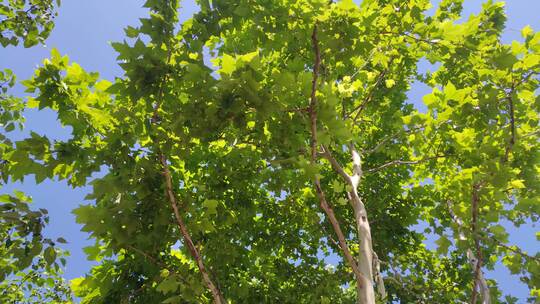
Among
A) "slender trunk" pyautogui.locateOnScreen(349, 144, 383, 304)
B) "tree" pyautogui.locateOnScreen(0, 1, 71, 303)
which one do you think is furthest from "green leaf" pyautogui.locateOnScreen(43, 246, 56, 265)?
"slender trunk" pyautogui.locateOnScreen(349, 144, 383, 304)

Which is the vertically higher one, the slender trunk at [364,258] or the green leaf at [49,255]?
the slender trunk at [364,258]

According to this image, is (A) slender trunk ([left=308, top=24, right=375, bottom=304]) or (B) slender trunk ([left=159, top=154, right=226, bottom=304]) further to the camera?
(B) slender trunk ([left=159, top=154, right=226, bottom=304])

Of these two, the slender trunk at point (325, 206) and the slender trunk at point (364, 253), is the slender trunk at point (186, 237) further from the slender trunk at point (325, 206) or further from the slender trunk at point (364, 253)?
the slender trunk at point (364, 253)

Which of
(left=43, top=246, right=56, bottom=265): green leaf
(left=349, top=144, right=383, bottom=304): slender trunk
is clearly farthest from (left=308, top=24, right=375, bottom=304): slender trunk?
(left=43, top=246, right=56, bottom=265): green leaf

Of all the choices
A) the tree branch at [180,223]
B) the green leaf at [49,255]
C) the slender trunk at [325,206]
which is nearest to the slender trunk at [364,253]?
the slender trunk at [325,206]

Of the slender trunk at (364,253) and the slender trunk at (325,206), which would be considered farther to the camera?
the slender trunk at (364,253)

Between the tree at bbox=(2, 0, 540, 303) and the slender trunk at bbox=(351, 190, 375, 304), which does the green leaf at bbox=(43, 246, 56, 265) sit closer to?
the tree at bbox=(2, 0, 540, 303)

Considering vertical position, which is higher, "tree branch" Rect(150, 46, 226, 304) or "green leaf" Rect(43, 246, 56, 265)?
"tree branch" Rect(150, 46, 226, 304)

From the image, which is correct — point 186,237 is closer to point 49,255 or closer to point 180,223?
point 180,223

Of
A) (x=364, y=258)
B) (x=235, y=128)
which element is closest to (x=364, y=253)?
(x=364, y=258)

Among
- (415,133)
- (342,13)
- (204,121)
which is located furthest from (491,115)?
(204,121)

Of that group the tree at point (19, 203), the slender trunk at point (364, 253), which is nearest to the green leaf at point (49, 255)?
the tree at point (19, 203)

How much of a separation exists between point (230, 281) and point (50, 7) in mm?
5259

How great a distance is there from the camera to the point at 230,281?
21.3ft
